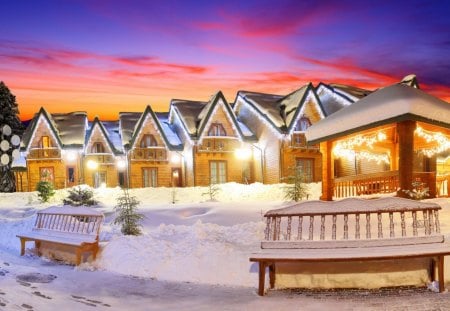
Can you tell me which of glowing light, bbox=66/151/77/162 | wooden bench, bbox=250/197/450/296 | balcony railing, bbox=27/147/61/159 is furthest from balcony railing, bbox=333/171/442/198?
balcony railing, bbox=27/147/61/159

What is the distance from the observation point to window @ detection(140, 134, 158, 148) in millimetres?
31391

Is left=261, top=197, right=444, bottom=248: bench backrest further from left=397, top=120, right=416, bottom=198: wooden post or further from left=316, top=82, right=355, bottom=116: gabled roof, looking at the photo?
left=316, top=82, right=355, bottom=116: gabled roof

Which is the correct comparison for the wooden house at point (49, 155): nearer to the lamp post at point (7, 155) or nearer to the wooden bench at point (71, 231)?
the lamp post at point (7, 155)

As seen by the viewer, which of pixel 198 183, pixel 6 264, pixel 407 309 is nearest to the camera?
pixel 407 309

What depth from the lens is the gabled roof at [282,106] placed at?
2961cm

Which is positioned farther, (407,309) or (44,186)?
(44,186)

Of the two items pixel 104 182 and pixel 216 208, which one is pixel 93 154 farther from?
pixel 216 208

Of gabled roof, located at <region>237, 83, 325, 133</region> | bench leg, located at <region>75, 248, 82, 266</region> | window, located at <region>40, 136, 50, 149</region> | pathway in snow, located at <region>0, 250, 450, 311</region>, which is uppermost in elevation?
gabled roof, located at <region>237, 83, 325, 133</region>

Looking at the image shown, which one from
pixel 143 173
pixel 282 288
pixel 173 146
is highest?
pixel 173 146

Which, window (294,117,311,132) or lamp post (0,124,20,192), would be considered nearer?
window (294,117,311,132)

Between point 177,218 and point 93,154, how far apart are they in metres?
19.5

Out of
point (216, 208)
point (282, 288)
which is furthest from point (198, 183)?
→ point (282, 288)

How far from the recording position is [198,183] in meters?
30.3

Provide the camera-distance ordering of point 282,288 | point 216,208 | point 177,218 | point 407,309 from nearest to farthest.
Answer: point 407,309, point 282,288, point 177,218, point 216,208
